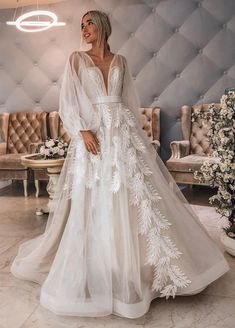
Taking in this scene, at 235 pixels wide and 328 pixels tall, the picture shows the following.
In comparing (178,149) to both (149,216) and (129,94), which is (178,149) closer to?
(129,94)

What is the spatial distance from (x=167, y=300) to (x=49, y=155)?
1.77 metres

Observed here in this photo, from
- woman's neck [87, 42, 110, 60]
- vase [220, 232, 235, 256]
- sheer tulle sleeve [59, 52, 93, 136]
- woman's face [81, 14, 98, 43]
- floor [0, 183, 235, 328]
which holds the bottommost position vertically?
floor [0, 183, 235, 328]

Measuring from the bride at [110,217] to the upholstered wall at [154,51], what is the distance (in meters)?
2.13

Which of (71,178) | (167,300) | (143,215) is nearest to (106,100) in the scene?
(71,178)

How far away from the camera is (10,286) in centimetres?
208

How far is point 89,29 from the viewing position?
6.42 ft

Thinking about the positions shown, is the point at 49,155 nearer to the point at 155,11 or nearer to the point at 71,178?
the point at 71,178

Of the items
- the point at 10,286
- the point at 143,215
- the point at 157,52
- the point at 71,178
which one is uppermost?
the point at 157,52

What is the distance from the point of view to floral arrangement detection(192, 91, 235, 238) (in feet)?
7.26

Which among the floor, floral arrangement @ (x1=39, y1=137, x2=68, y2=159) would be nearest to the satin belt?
the floor

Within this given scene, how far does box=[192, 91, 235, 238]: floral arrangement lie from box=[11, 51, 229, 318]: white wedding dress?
0.36m

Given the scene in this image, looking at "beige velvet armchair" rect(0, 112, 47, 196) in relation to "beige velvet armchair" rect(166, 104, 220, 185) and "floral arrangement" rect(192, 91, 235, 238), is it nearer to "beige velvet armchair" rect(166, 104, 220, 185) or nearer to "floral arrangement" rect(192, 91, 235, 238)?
"beige velvet armchair" rect(166, 104, 220, 185)

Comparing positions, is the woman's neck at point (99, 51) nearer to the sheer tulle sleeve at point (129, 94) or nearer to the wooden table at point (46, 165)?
the sheer tulle sleeve at point (129, 94)

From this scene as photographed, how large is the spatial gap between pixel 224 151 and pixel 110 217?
0.89 m
